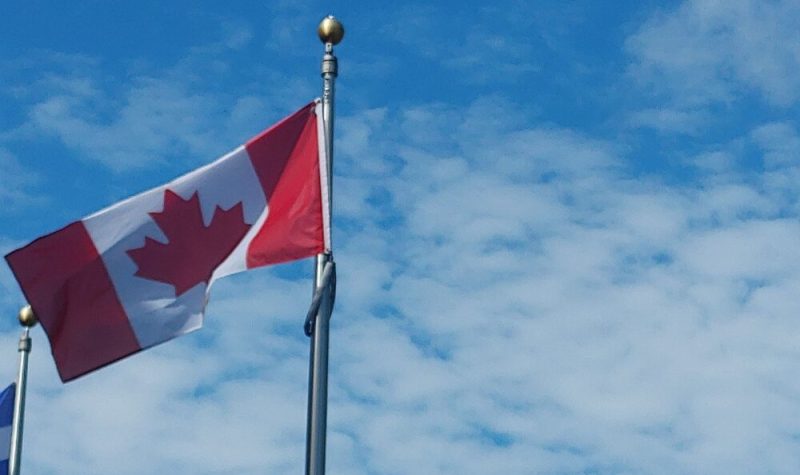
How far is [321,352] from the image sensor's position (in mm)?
15516

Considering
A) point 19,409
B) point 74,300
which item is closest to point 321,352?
point 74,300

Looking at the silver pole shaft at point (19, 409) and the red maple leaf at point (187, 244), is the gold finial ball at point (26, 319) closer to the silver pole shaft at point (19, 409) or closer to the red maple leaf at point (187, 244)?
the silver pole shaft at point (19, 409)

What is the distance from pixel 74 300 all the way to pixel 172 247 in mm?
1077

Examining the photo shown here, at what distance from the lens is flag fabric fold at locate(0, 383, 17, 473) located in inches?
1038

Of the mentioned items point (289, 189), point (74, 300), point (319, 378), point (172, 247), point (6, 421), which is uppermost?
point (6, 421)

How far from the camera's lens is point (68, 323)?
52.7ft

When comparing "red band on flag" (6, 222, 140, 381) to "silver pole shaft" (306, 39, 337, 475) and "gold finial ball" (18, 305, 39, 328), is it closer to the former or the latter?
"silver pole shaft" (306, 39, 337, 475)

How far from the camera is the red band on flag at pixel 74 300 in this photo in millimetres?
15938

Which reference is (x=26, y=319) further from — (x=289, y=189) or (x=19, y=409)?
(x=289, y=189)

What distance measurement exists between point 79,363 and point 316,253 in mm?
2503

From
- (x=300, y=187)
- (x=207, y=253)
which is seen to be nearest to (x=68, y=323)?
(x=207, y=253)

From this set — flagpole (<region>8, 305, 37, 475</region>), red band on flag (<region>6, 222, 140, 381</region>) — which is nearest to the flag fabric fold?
flagpole (<region>8, 305, 37, 475</region>)

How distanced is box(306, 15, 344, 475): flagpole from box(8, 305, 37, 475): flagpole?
9.96m

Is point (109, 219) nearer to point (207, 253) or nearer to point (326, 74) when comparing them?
point (207, 253)
